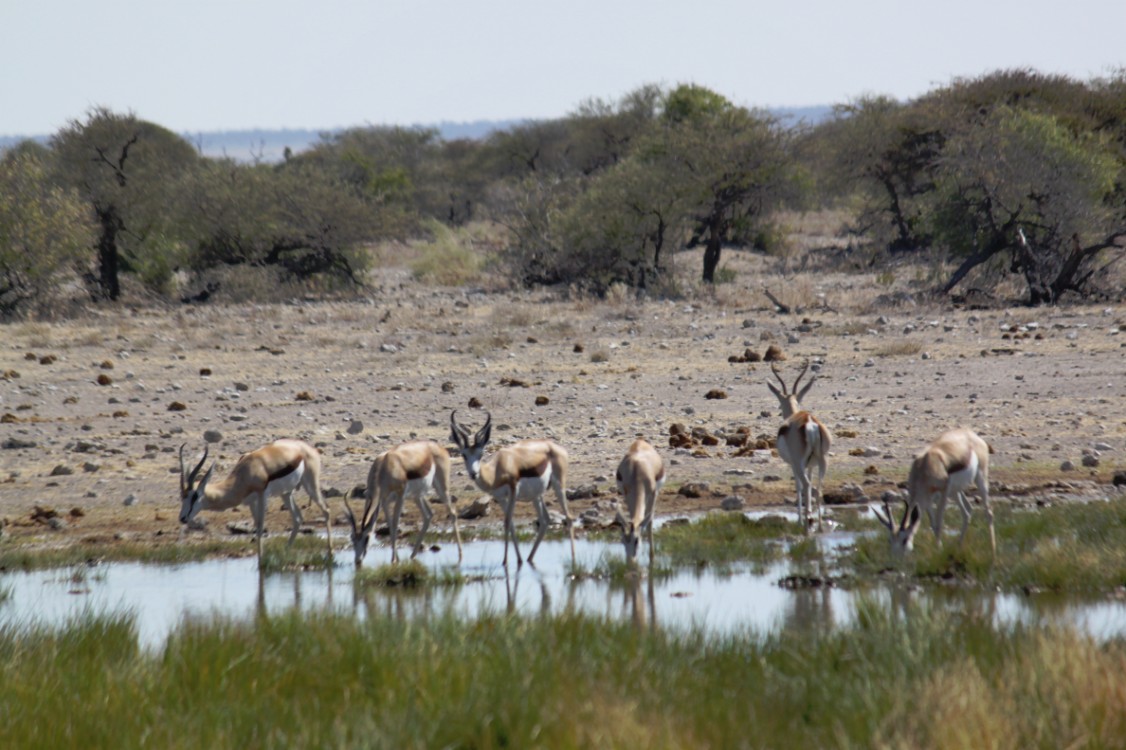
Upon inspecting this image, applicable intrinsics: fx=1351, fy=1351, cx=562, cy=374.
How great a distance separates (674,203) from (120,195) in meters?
12.3

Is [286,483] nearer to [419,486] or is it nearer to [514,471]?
[419,486]

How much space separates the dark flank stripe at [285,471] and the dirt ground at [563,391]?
1252 millimetres

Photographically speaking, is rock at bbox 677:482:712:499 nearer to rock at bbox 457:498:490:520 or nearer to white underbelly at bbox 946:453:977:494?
rock at bbox 457:498:490:520

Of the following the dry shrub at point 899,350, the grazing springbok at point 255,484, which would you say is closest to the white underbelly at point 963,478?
the grazing springbok at point 255,484

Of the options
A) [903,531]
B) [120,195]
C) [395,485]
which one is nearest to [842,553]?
[903,531]

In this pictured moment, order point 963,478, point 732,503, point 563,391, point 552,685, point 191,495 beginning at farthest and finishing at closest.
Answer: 1. point 563,391
2. point 732,503
3. point 191,495
4. point 963,478
5. point 552,685

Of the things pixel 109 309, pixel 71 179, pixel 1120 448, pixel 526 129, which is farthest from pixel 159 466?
pixel 526 129

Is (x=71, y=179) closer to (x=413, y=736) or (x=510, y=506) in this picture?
(x=510, y=506)

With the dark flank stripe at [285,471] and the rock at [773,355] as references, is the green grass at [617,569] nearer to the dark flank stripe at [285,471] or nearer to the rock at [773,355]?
the dark flank stripe at [285,471]

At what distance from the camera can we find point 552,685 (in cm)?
554

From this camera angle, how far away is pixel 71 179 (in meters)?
30.2

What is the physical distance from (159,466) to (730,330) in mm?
10864

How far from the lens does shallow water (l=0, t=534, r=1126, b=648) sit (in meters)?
7.50

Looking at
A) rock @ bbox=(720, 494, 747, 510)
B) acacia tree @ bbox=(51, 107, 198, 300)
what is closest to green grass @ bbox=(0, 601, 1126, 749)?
rock @ bbox=(720, 494, 747, 510)
